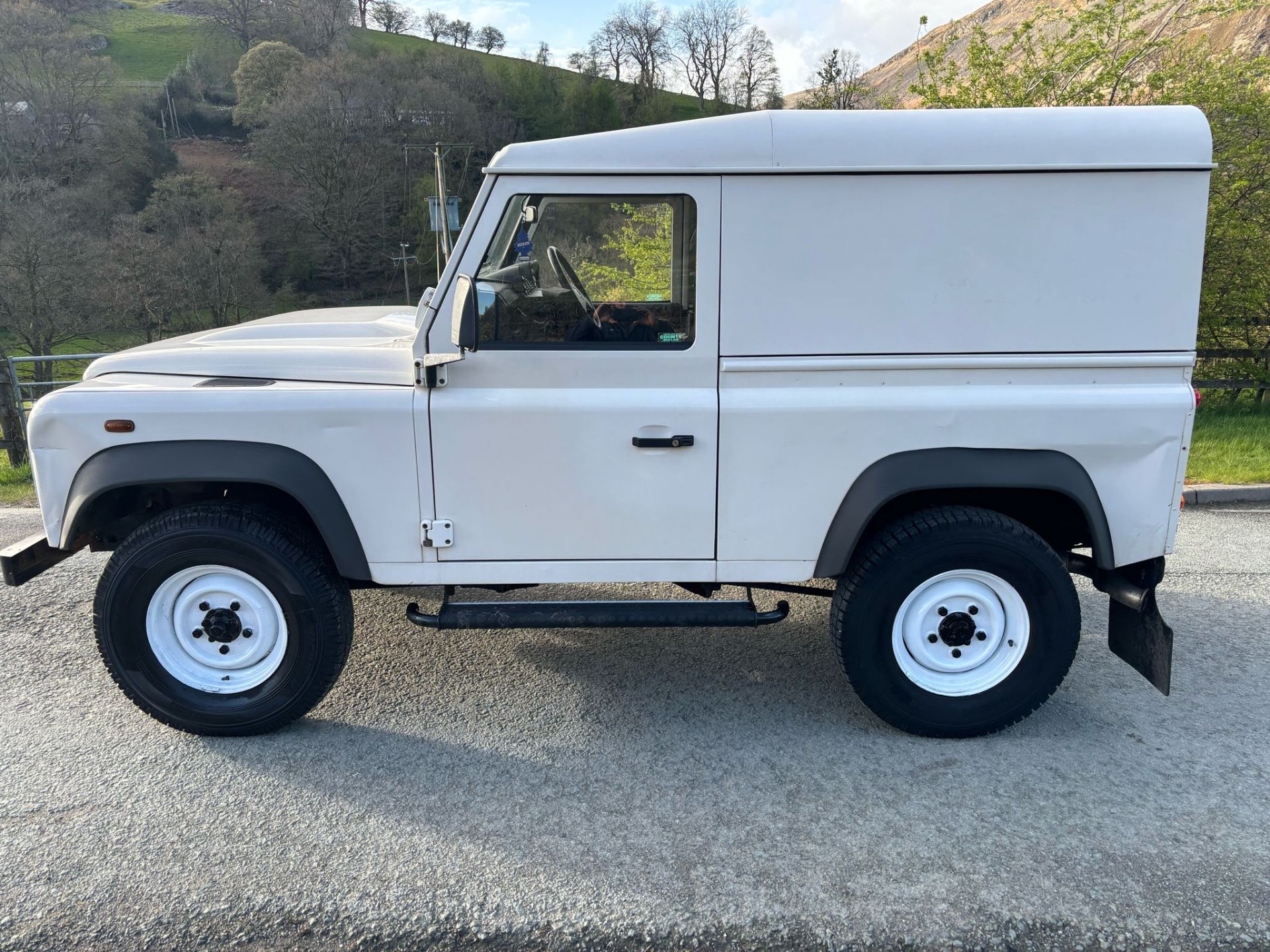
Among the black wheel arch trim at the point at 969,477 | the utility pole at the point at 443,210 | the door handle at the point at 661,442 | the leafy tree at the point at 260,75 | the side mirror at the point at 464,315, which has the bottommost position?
the black wheel arch trim at the point at 969,477

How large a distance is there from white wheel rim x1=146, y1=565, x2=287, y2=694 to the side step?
59cm

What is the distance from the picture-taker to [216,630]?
349 centimetres

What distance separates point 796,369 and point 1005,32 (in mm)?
10881

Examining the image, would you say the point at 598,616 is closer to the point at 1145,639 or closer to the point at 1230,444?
the point at 1145,639

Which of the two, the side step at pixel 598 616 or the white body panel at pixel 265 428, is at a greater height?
the white body panel at pixel 265 428

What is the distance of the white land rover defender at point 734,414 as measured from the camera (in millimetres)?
3203

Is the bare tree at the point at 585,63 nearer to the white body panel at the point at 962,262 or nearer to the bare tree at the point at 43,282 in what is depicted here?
the bare tree at the point at 43,282

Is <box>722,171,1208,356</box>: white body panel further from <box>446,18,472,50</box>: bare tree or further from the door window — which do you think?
<box>446,18,472,50</box>: bare tree

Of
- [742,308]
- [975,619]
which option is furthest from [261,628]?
[975,619]

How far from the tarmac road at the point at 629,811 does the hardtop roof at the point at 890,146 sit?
2.22 metres

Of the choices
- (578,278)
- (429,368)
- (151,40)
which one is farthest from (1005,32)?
(151,40)

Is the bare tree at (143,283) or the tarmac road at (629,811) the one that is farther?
the bare tree at (143,283)

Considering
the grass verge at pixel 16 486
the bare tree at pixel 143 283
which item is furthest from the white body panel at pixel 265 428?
the bare tree at pixel 143 283

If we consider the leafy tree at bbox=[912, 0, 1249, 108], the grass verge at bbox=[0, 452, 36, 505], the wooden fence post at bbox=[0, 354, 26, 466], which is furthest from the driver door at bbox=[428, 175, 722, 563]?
the leafy tree at bbox=[912, 0, 1249, 108]
